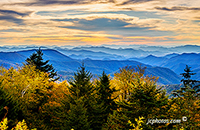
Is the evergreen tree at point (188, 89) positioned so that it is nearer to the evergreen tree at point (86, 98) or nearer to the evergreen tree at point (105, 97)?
the evergreen tree at point (105, 97)

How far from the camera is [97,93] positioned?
32.0m

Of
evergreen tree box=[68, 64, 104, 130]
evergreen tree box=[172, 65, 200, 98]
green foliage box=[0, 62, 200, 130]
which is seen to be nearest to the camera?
green foliage box=[0, 62, 200, 130]

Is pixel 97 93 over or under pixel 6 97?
over

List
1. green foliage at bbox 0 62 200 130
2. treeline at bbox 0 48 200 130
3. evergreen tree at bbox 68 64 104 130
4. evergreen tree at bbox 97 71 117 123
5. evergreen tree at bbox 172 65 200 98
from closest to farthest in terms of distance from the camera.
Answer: treeline at bbox 0 48 200 130 < green foliage at bbox 0 62 200 130 < evergreen tree at bbox 172 65 200 98 < evergreen tree at bbox 68 64 104 130 < evergreen tree at bbox 97 71 117 123

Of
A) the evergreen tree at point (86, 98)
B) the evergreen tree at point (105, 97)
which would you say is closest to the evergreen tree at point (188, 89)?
the evergreen tree at point (105, 97)

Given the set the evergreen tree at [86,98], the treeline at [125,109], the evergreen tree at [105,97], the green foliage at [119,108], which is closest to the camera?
the treeline at [125,109]

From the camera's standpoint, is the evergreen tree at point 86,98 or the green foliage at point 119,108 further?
the evergreen tree at point 86,98

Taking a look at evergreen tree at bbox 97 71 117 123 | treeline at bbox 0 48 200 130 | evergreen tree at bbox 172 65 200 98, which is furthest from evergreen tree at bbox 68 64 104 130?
evergreen tree at bbox 172 65 200 98

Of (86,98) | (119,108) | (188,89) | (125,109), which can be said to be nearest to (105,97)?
(86,98)

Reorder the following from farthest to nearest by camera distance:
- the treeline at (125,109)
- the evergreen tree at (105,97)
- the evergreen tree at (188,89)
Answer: the evergreen tree at (105,97) → the evergreen tree at (188,89) → the treeline at (125,109)

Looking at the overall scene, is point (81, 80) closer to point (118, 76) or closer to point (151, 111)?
point (151, 111)

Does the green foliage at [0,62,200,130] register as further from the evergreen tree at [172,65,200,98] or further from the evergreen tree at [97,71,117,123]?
the evergreen tree at [172,65,200,98]

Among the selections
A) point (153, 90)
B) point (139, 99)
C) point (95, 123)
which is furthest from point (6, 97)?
point (153, 90)

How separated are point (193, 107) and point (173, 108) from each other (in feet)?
6.90
